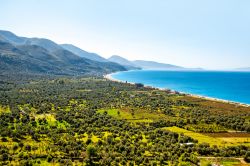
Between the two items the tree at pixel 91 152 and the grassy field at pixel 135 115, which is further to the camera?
the grassy field at pixel 135 115

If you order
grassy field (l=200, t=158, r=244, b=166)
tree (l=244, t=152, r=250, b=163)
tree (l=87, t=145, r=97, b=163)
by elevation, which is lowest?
tree (l=87, t=145, r=97, b=163)

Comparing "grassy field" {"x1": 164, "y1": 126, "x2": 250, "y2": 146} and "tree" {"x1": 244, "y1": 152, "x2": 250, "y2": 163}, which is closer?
"tree" {"x1": 244, "y1": 152, "x2": 250, "y2": 163}

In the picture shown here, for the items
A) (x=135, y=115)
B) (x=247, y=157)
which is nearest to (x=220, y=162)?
(x=247, y=157)

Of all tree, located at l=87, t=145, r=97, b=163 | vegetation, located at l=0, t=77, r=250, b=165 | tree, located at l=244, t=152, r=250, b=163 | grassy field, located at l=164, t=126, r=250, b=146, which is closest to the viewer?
vegetation, located at l=0, t=77, r=250, b=165

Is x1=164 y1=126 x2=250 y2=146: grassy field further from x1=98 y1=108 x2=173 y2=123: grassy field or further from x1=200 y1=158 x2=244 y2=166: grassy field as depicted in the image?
x1=98 y1=108 x2=173 y2=123: grassy field

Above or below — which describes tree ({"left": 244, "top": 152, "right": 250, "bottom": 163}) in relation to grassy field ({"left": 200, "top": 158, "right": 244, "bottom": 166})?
above

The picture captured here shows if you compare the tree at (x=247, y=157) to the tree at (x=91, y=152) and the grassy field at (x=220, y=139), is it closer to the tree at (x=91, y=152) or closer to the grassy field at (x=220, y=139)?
the grassy field at (x=220, y=139)

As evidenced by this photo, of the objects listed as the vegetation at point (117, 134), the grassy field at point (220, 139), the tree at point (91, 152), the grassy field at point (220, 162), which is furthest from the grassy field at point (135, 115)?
the tree at point (91, 152)

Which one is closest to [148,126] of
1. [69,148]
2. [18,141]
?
[69,148]

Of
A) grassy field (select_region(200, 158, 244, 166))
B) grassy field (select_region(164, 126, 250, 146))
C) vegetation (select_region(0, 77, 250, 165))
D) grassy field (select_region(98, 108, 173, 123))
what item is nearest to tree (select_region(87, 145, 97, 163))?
vegetation (select_region(0, 77, 250, 165))
